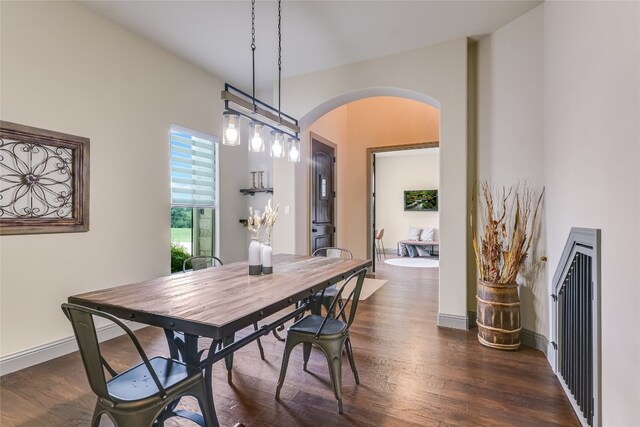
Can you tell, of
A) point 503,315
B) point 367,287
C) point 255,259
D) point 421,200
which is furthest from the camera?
point 421,200

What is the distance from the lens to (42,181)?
8.43 ft

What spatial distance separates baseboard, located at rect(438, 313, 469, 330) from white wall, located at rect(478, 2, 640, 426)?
53 cm

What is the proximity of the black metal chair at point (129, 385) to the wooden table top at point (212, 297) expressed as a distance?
195mm

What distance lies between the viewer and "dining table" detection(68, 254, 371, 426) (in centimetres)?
134

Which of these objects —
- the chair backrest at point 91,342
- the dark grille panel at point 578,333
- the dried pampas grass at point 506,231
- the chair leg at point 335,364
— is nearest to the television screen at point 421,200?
the dried pampas grass at point 506,231

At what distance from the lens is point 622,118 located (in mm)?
1387

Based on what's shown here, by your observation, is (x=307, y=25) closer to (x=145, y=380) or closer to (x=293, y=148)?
(x=293, y=148)

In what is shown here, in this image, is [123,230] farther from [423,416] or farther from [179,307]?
[423,416]

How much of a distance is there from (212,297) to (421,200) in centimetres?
856

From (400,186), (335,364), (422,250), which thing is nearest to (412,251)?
(422,250)

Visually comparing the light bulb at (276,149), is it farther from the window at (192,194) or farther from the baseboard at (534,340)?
the baseboard at (534,340)

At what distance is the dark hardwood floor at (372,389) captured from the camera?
1861 millimetres

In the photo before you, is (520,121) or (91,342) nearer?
(91,342)

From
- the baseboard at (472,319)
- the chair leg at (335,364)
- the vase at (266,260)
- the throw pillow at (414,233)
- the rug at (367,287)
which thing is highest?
the vase at (266,260)
